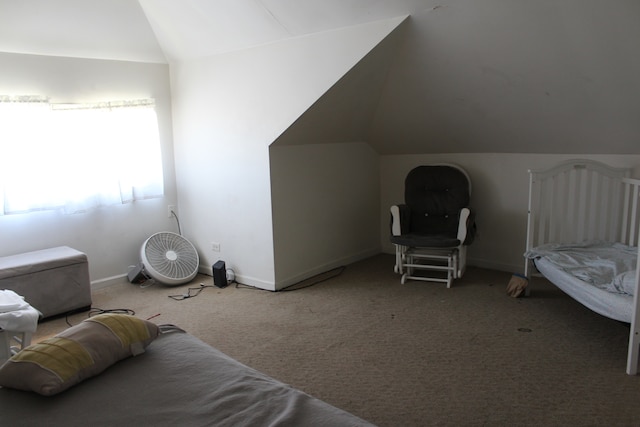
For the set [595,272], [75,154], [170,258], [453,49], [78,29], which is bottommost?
[170,258]

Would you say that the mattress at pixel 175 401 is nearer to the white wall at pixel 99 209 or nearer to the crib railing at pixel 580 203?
the white wall at pixel 99 209

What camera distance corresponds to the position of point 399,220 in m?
4.52

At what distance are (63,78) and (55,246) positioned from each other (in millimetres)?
1422

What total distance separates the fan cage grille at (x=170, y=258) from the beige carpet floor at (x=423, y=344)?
5.4 inches

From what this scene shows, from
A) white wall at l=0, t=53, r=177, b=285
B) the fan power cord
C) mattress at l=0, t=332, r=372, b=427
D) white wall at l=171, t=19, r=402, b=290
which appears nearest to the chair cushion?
white wall at l=171, t=19, r=402, b=290

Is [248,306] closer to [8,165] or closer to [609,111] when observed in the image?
[8,165]

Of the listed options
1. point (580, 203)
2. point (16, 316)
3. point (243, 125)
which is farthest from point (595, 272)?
point (16, 316)

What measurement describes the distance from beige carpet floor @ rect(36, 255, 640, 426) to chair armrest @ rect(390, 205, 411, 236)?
1.50ft

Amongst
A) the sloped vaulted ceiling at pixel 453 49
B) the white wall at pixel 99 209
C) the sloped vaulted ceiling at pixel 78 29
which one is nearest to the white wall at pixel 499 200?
the sloped vaulted ceiling at pixel 453 49

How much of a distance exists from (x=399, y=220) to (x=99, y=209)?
8.97ft

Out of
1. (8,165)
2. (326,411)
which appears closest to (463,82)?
(326,411)

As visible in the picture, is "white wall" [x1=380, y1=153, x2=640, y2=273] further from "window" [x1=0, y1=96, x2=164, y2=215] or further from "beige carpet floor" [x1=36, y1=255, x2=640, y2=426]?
"window" [x1=0, y1=96, x2=164, y2=215]

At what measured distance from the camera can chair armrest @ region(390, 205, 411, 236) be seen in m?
4.51

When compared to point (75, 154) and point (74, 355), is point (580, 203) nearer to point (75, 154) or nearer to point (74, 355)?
point (74, 355)
